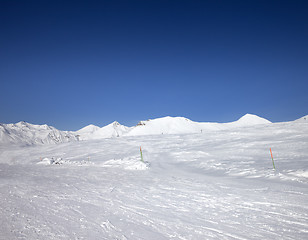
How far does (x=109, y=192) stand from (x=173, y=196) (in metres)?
2.89

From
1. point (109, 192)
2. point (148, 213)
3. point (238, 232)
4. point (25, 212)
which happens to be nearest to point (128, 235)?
point (148, 213)

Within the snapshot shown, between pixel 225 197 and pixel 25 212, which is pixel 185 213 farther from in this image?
pixel 25 212

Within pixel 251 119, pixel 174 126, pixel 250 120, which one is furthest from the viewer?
pixel 251 119

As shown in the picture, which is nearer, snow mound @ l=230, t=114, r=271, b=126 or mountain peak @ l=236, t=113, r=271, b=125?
snow mound @ l=230, t=114, r=271, b=126

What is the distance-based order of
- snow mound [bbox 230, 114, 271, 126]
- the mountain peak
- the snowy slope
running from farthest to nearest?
the mountain peak, snow mound [bbox 230, 114, 271, 126], the snowy slope

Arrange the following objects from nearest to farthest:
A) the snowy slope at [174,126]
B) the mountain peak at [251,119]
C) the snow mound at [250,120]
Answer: the snowy slope at [174,126] → the snow mound at [250,120] → the mountain peak at [251,119]

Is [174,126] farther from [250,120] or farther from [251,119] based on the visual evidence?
[251,119]

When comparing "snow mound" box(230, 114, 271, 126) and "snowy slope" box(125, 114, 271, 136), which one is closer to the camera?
"snowy slope" box(125, 114, 271, 136)

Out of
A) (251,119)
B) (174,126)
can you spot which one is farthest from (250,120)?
(174,126)

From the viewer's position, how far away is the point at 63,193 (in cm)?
804

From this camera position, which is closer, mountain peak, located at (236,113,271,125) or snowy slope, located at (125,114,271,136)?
snowy slope, located at (125,114,271,136)

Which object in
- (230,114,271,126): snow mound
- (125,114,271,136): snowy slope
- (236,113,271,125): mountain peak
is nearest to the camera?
(125,114,271,136): snowy slope

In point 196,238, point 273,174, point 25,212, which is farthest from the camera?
point 273,174

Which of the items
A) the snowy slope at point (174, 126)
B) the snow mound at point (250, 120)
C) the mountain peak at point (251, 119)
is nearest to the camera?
the snowy slope at point (174, 126)
